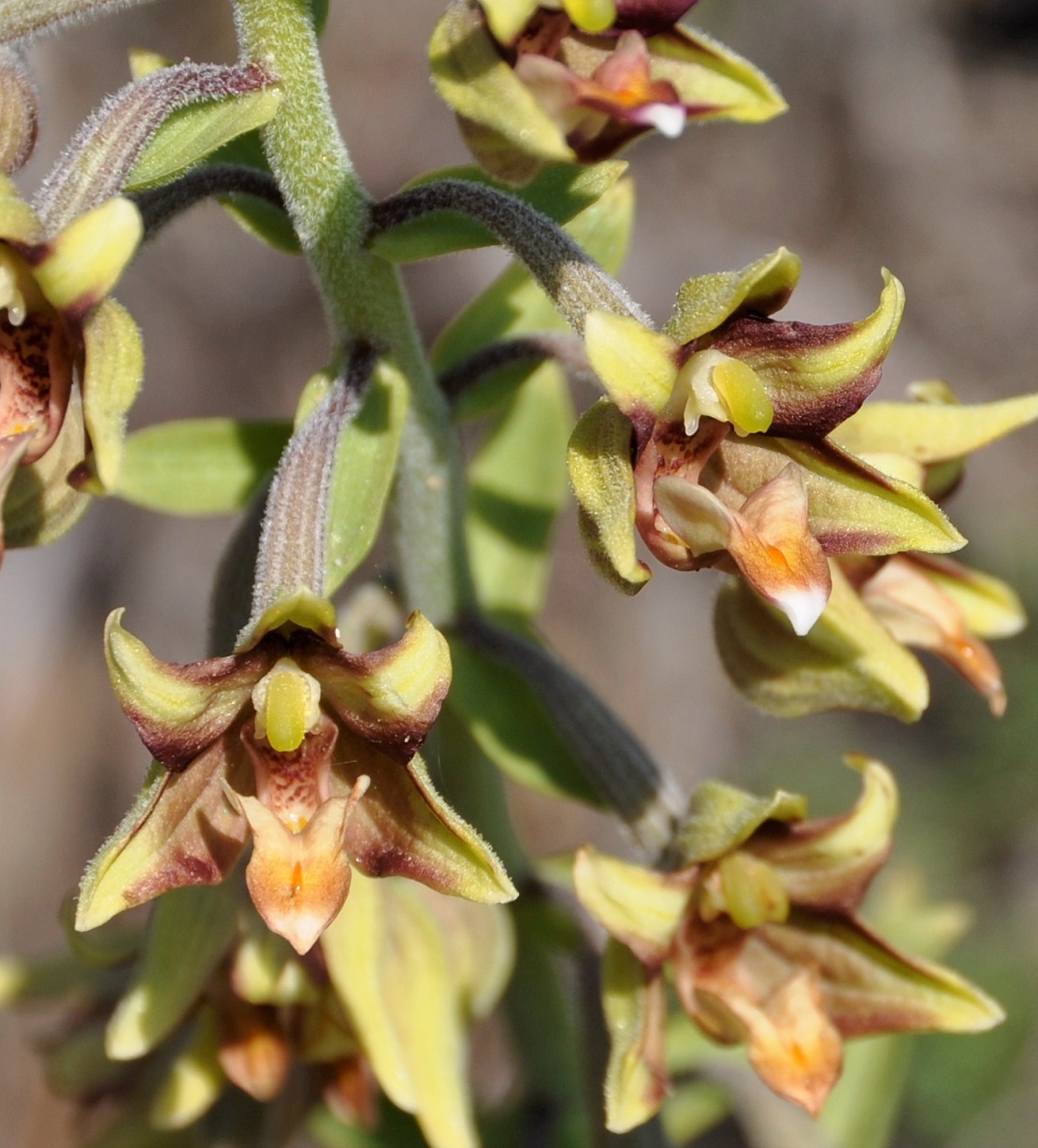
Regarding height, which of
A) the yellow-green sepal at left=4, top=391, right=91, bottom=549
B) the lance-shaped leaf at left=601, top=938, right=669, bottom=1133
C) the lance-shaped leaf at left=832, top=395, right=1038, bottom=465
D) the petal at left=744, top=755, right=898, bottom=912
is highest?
the yellow-green sepal at left=4, top=391, right=91, bottom=549

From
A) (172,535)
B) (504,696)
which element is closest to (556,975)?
(504,696)

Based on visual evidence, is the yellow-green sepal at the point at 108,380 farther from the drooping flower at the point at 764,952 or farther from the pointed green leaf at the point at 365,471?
the drooping flower at the point at 764,952

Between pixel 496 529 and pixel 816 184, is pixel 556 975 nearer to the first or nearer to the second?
pixel 496 529

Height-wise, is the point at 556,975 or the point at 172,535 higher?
the point at 556,975

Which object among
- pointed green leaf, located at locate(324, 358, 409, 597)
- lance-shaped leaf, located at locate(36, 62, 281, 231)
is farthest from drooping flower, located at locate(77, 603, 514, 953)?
lance-shaped leaf, located at locate(36, 62, 281, 231)

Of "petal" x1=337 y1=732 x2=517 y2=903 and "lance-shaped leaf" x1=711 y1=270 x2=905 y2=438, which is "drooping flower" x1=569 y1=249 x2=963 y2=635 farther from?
"petal" x1=337 y1=732 x2=517 y2=903

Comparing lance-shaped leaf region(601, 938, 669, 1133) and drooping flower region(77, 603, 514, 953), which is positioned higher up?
drooping flower region(77, 603, 514, 953)
